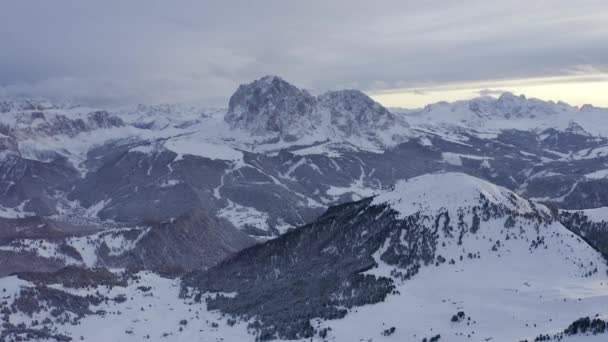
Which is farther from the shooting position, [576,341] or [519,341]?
[519,341]

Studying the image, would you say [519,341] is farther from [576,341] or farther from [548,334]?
[576,341]

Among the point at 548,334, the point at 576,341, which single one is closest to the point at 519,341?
the point at 548,334

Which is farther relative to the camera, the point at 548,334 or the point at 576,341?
the point at 548,334

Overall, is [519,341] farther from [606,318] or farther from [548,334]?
[606,318]
